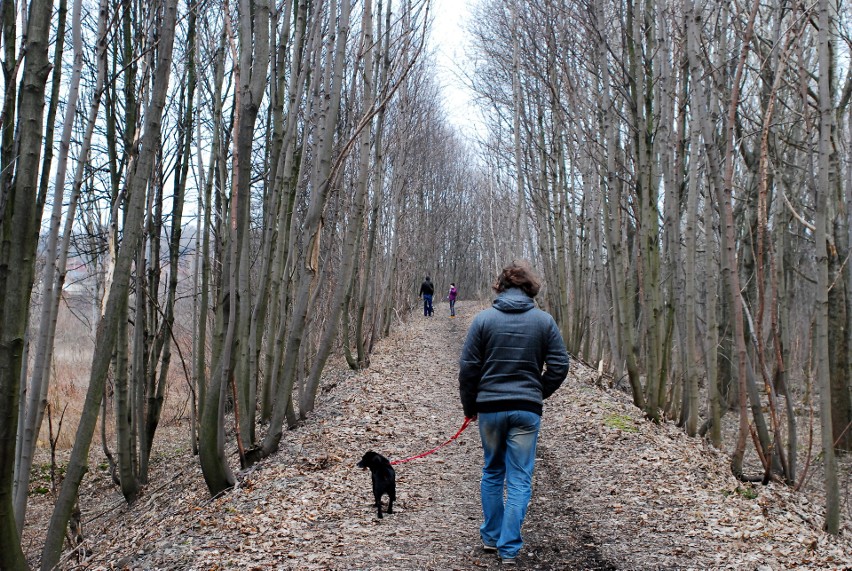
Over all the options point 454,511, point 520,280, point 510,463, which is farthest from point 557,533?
point 520,280

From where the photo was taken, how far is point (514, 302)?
412cm

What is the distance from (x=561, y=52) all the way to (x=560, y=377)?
890 centimetres

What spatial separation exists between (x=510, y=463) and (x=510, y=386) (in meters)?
0.48

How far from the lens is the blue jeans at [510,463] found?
13.0ft

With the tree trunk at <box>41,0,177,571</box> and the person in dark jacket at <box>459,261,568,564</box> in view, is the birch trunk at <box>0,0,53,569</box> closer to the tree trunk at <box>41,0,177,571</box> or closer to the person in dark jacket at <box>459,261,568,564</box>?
the tree trunk at <box>41,0,177,571</box>

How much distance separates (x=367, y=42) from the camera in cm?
819

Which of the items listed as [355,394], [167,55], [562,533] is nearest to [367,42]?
[167,55]

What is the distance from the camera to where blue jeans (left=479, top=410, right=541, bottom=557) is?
3.96 m

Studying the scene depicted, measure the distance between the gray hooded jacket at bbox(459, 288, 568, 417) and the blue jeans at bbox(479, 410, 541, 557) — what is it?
3.0 inches

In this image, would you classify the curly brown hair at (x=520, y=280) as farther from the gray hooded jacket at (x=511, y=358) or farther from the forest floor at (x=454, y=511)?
the forest floor at (x=454, y=511)

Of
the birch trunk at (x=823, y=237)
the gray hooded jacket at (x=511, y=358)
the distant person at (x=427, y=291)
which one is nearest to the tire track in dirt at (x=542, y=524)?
the gray hooded jacket at (x=511, y=358)

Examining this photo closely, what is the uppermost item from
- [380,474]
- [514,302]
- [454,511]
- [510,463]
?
[514,302]

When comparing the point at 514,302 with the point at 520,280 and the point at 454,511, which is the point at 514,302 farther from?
the point at 454,511

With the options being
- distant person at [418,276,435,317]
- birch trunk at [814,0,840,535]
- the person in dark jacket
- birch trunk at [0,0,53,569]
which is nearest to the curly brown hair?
the person in dark jacket
